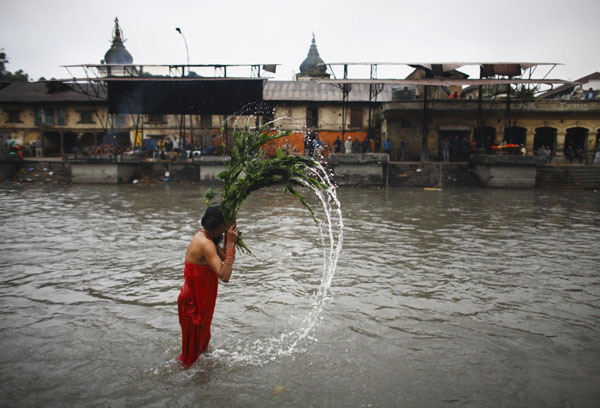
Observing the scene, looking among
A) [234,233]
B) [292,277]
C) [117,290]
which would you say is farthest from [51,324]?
[292,277]

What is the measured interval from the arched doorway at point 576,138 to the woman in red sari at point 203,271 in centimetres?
3442

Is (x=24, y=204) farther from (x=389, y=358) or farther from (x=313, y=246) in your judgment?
(x=389, y=358)

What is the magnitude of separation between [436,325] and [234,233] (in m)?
2.82

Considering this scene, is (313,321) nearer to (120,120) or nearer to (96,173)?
(96,173)

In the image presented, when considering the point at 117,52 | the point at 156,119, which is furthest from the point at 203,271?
the point at 117,52

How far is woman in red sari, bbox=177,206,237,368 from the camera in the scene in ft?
12.0

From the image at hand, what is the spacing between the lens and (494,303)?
561cm

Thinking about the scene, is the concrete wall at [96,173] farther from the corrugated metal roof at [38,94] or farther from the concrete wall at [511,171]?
the concrete wall at [511,171]

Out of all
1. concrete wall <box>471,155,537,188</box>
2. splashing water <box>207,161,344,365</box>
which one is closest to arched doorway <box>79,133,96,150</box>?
concrete wall <box>471,155,537,188</box>

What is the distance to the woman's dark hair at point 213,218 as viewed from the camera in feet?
12.1

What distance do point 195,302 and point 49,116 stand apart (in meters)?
40.6

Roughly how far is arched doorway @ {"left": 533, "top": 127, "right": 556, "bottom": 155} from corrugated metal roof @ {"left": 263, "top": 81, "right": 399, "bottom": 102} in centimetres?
1165

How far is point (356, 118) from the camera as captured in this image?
35.6 m

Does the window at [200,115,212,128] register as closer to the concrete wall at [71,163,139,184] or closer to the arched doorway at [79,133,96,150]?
the arched doorway at [79,133,96,150]
